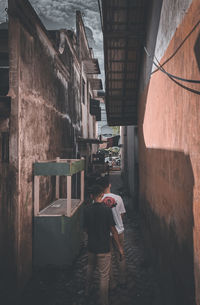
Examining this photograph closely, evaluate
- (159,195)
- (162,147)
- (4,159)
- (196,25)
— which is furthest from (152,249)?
(196,25)

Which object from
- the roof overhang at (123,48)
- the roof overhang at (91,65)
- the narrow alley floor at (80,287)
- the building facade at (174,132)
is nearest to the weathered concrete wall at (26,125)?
the narrow alley floor at (80,287)

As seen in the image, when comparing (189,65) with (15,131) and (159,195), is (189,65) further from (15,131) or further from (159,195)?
(15,131)

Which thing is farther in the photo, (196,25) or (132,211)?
(132,211)

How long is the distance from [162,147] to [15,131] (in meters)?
3.18

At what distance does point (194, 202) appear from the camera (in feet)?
9.61

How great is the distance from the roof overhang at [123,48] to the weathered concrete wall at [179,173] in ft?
7.83

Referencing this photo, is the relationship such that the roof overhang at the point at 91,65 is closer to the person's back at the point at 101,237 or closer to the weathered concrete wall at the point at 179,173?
the weathered concrete wall at the point at 179,173

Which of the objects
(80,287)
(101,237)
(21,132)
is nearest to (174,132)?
(101,237)

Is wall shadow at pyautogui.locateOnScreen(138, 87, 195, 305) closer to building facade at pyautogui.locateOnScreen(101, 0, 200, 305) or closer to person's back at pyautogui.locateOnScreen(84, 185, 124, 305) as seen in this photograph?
building facade at pyautogui.locateOnScreen(101, 0, 200, 305)

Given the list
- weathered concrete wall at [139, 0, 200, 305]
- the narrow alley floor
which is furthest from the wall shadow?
the narrow alley floor

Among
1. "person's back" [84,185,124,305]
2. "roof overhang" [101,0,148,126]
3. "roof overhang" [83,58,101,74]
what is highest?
"roof overhang" [83,58,101,74]

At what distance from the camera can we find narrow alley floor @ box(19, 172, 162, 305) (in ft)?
15.4

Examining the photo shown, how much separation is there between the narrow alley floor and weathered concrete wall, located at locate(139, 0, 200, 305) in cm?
45

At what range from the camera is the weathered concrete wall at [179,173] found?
9.57ft
